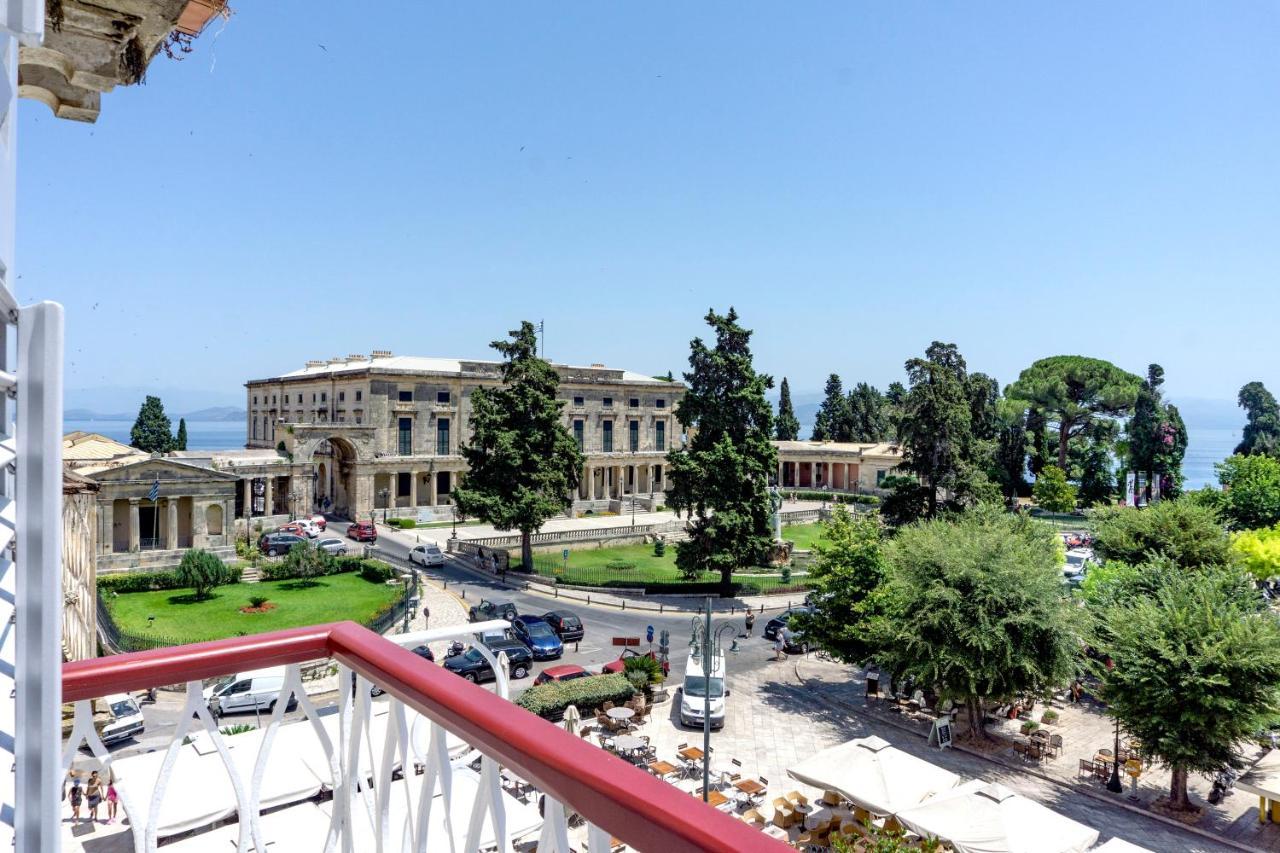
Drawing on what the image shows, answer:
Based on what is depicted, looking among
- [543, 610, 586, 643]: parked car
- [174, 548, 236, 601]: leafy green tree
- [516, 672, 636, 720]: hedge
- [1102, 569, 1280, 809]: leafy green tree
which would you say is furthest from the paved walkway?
[174, 548, 236, 601]: leafy green tree

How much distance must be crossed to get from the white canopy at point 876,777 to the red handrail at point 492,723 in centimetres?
1237

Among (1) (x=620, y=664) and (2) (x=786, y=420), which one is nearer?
(1) (x=620, y=664)

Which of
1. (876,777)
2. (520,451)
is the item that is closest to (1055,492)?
(520,451)

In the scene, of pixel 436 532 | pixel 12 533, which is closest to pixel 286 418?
pixel 436 532

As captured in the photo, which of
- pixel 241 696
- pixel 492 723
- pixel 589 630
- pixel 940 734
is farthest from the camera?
pixel 589 630

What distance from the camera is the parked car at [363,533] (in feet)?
134

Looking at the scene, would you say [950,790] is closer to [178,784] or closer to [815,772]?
[815,772]

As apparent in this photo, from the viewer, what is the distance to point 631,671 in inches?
807

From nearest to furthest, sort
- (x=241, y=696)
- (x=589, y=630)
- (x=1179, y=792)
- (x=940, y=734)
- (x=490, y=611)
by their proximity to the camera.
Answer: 1. (x=241, y=696)
2. (x=1179, y=792)
3. (x=940, y=734)
4. (x=490, y=611)
5. (x=589, y=630)

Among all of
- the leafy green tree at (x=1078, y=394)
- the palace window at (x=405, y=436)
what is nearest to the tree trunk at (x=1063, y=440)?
the leafy green tree at (x=1078, y=394)

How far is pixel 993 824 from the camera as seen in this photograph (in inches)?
467

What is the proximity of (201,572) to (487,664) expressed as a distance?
1656cm

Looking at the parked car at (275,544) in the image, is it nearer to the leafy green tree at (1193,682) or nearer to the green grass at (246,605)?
the green grass at (246,605)

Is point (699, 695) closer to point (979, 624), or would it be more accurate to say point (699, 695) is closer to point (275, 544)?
point (979, 624)
